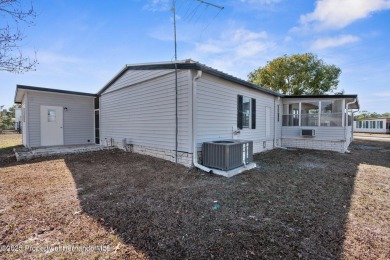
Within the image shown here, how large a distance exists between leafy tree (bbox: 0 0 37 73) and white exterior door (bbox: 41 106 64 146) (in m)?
6.12

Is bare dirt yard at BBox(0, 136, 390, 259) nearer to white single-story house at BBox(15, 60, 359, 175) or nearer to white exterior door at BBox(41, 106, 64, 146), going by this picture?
white single-story house at BBox(15, 60, 359, 175)

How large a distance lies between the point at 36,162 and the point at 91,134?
15.4 ft

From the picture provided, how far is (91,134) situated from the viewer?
10875mm

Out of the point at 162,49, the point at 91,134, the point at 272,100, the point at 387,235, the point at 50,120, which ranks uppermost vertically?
the point at 162,49

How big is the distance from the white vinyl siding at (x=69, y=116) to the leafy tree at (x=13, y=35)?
5.89 metres

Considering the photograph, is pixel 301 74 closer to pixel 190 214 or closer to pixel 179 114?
pixel 179 114

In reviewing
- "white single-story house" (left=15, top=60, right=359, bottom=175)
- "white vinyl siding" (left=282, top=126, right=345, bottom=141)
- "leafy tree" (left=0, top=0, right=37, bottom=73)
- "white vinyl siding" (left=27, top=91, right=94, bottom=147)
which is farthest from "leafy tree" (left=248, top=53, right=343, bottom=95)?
"leafy tree" (left=0, top=0, right=37, bottom=73)

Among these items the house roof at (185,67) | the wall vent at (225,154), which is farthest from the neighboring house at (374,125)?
the wall vent at (225,154)

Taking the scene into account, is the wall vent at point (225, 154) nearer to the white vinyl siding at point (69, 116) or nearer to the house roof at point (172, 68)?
the house roof at point (172, 68)

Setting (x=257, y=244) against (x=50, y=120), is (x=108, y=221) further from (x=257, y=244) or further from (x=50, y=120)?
(x=50, y=120)

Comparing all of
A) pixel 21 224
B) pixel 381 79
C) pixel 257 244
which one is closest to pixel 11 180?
pixel 21 224

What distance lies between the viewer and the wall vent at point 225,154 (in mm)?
5113

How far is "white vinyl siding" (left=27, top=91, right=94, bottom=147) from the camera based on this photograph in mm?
8820

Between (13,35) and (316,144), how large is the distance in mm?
11915
